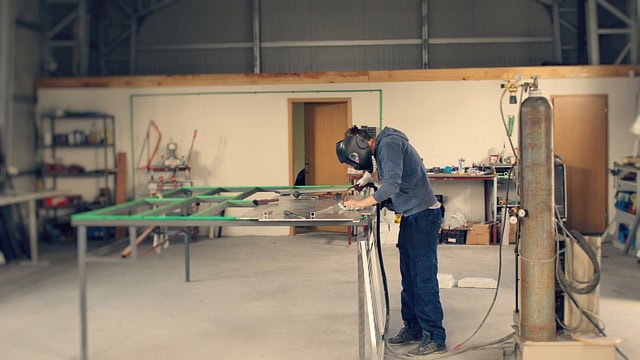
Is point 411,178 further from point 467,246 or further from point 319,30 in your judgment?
point 319,30

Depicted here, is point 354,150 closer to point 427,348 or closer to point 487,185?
point 427,348

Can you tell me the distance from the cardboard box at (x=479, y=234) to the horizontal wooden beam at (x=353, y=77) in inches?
78.9

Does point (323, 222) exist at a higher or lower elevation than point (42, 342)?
higher

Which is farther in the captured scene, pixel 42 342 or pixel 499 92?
pixel 499 92

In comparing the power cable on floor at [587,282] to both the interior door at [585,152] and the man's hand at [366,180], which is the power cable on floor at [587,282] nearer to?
the man's hand at [366,180]

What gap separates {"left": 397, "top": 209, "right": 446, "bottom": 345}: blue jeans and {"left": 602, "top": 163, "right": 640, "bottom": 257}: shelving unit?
13.6 ft

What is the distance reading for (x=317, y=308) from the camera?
577cm

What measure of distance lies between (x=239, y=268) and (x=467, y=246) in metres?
2.98

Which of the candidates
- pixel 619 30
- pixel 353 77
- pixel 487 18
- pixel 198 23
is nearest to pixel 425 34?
pixel 487 18

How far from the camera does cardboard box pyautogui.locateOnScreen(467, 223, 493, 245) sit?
8.88 metres

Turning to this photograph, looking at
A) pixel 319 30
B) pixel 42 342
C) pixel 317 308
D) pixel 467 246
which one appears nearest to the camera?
pixel 42 342

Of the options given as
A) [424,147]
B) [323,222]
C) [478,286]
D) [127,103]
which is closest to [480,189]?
[424,147]

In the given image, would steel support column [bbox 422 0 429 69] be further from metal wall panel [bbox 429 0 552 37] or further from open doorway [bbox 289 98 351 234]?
open doorway [bbox 289 98 351 234]

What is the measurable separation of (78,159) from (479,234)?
5.59m
